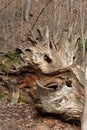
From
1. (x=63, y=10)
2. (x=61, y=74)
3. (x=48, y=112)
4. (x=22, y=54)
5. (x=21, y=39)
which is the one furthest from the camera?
(x=63, y=10)

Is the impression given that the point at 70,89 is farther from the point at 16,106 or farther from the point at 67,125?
the point at 16,106

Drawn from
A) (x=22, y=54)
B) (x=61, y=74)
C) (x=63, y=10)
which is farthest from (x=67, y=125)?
(x=63, y=10)

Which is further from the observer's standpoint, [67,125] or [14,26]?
[14,26]

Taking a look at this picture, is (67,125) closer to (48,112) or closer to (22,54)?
(48,112)

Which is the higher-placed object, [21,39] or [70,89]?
[21,39]

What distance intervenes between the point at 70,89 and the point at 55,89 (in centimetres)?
42

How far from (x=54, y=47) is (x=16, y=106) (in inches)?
89.4

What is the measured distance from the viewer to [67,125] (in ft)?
23.7

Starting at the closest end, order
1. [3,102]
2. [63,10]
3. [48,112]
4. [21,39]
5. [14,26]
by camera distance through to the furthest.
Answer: [48,112], [3,102], [21,39], [14,26], [63,10]

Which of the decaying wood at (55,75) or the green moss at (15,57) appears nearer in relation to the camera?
the decaying wood at (55,75)

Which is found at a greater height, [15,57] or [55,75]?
[15,57]

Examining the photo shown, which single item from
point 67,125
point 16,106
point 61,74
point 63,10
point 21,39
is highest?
point 63,10

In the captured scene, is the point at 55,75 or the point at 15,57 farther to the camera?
the point at 15,57

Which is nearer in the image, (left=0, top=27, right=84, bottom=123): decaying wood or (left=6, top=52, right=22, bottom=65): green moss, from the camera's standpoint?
(left=0, top=27, right=84, bottom=123): decaying wood
